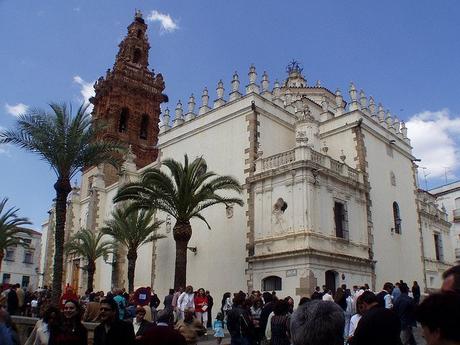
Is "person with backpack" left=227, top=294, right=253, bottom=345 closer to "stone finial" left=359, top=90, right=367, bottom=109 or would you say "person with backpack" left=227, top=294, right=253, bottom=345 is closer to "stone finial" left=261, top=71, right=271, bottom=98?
"stone finial" left=261, top=71, right=271, bottom=98

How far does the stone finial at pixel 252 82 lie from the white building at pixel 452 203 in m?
30.3

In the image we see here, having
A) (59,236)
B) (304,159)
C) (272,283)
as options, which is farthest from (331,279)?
(59,236)

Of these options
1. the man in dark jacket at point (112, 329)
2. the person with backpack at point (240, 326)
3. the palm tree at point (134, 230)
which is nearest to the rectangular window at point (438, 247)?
the palm tree at point (134, 230)

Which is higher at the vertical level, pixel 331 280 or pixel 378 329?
pixel 331 280

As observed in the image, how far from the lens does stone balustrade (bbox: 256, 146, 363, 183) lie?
78.4 feet

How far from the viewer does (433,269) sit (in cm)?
3197

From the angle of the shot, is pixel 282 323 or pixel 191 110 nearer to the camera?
pixel 282 323

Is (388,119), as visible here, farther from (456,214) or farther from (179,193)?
(456,214)

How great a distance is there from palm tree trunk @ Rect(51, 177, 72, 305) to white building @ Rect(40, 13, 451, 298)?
9901mm

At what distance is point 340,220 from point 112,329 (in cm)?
2093

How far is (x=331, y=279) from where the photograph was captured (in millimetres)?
23297

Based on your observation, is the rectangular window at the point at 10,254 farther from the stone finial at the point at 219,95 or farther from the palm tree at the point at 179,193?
the palm tree at the point at 179,193

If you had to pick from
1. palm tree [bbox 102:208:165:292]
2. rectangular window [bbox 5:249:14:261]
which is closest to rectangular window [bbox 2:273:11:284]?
rectangular window [bbox 5:249:14:261]

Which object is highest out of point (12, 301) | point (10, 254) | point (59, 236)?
point (10, 254)
